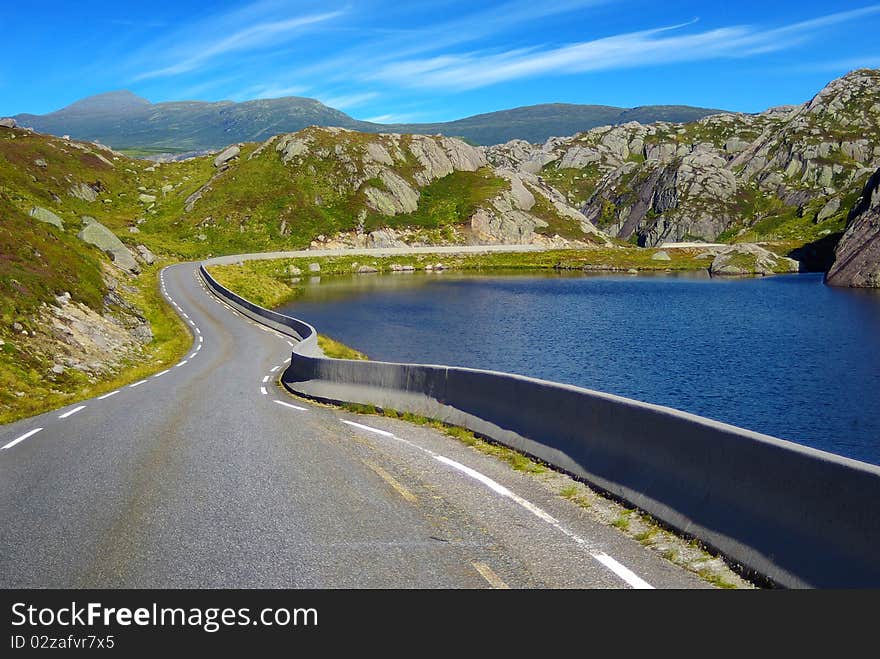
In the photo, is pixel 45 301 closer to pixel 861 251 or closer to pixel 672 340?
pixel 672 340

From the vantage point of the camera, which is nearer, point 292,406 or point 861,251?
point 292,406

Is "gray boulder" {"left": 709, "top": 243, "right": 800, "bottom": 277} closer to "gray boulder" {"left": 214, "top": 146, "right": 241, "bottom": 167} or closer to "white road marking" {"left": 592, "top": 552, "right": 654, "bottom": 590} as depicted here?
"gray boulder" {"left": 214, "top": 146, "right": 241, "bottom": 167}

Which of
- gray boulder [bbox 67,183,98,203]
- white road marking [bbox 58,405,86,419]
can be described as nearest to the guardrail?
white road marking [bbox 58,405,86,419]

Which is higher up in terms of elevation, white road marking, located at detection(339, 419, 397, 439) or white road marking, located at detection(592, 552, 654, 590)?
white road marking, located at detection(592, 552, 654, 590)

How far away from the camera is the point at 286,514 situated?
28.6ft

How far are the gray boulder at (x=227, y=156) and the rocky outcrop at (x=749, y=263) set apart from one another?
4297 inches

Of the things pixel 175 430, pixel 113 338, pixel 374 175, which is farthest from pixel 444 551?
pixel 374 175

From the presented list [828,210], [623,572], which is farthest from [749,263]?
[623,572]

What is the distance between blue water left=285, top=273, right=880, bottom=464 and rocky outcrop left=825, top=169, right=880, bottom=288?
176 inches

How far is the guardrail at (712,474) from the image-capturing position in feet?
19.4

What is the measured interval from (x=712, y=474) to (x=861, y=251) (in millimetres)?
101833

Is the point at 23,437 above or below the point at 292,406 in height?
above

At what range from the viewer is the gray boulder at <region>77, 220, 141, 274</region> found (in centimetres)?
7407

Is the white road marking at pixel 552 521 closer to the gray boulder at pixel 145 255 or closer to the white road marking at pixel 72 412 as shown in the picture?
the white road marking at pixel 72 412
